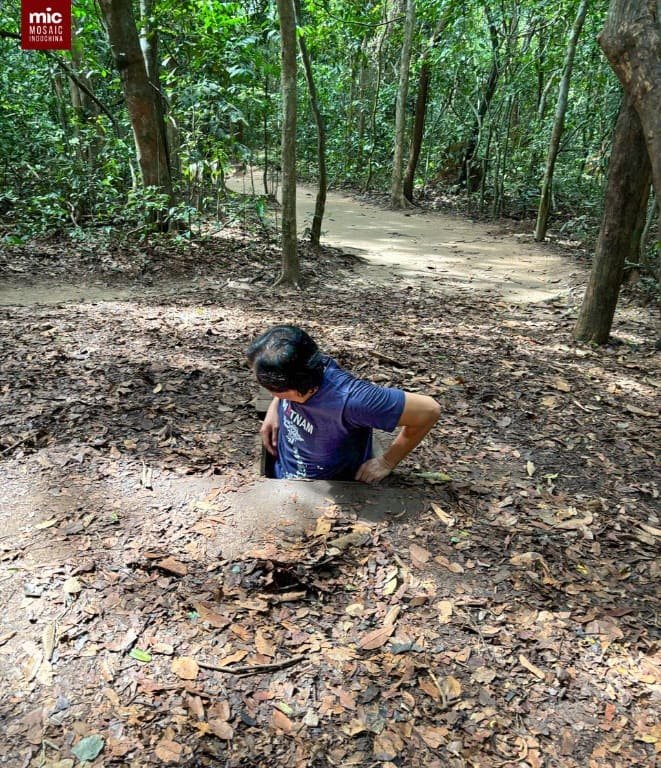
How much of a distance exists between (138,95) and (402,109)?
8206 millimetres

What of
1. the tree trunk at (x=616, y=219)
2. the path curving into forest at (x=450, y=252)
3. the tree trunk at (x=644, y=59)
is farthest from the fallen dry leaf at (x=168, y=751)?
the path curving into forest at (x=450, y=252)

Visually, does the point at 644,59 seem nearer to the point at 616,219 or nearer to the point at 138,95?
the point at 616,219

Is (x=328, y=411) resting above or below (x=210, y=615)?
above

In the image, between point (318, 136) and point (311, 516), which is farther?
point (318, 136)

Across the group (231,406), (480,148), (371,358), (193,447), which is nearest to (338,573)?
(193,447)

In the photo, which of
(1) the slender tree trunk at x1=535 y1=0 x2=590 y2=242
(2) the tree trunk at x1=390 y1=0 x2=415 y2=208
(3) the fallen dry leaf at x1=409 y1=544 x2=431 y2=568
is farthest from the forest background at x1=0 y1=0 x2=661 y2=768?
(2) the tree trunk at x1=390 y1=0 x2=415 y2=208

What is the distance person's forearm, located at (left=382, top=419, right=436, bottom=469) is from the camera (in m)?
2.83

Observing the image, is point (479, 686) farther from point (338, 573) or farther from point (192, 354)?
point (192, 354)

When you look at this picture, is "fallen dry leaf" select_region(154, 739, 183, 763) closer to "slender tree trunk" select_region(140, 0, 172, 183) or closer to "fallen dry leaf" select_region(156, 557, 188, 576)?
"fallen dry leaf" select_region(156, 557, 188, 576)

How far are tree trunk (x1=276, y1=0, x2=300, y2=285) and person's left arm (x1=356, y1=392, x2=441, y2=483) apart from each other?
539 centimetres

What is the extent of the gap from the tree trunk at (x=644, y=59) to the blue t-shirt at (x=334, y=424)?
196 centimetres

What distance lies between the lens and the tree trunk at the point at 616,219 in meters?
5.23

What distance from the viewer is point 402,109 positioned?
1537cm

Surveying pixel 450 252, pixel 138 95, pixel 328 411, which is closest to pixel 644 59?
pixel 328 411
